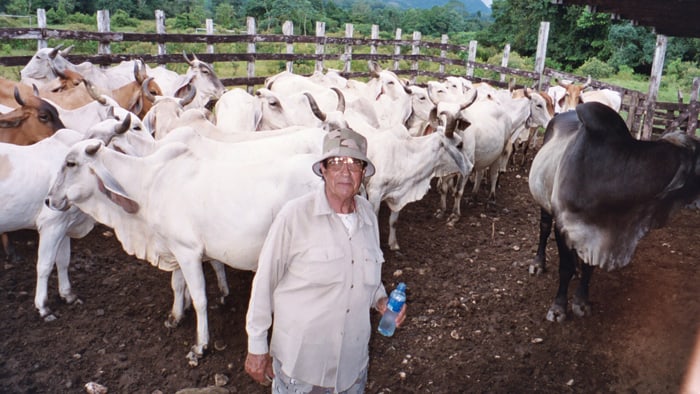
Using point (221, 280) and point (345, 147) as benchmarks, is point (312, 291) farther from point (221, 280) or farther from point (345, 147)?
point (221, 280)

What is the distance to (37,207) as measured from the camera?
193 inches

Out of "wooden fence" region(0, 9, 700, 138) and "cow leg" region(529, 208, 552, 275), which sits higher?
"wooden fence" region(0, 9, 700, 138)

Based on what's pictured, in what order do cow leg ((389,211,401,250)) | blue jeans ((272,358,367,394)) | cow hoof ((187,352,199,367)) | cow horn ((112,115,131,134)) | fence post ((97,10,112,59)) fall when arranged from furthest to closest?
fence post ((97,10,112,59)) < cow leg ((389,211,401,250)) < cow horn ((112,115,131,134)) < cow hoof ((187,352,199,367)) < blue jeans ((272,358,367,394))

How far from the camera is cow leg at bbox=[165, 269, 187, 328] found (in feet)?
16.0

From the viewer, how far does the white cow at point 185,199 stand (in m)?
4.22

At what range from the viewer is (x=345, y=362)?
2.74m

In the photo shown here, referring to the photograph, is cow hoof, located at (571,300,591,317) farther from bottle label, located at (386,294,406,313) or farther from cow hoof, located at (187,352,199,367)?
cow hoof, located at (187,352,199,367)

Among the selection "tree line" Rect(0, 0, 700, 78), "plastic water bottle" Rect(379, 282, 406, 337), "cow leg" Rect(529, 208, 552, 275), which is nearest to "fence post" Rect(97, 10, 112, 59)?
"cow leg" Rect(529, 208, 552, 275)

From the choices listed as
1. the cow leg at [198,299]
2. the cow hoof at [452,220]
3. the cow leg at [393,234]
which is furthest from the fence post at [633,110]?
the cow leg at [198,299]

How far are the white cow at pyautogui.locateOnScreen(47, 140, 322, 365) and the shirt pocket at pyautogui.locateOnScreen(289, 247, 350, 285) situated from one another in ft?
5.07

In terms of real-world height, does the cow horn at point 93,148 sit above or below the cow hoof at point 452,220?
above

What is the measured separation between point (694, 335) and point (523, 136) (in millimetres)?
Result: 7447

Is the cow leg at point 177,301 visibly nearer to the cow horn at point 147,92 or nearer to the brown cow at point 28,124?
the brown cow at point 28,124

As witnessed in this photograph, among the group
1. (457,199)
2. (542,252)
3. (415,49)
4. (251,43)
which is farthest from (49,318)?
(415,49)
